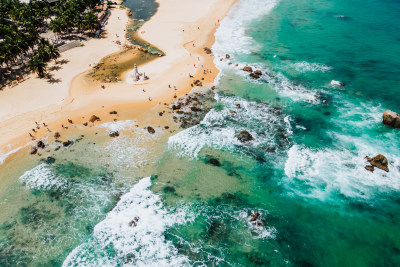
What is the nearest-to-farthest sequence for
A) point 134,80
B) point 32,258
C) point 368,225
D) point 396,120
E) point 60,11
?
point 32,258 < point 368,225 < point 396,120 < point 134,80 < point 60,11

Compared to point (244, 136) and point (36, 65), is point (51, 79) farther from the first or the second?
point (244, 136)

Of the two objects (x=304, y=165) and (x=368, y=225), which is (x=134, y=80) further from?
(x=368, y=225)

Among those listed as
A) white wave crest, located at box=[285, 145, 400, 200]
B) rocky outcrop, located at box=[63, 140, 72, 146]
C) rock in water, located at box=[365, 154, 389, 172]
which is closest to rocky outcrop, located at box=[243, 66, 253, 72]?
white wave crest, located at box=[285, 145, 400, 200]

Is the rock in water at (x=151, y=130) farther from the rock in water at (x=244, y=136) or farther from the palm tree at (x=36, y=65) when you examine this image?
the palm tree at (x=36, y=65)

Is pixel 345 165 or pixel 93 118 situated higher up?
pixel 93 118

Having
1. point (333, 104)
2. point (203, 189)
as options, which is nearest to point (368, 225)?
point (203, 189)

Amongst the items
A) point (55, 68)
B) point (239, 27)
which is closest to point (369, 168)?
point (239, 27)

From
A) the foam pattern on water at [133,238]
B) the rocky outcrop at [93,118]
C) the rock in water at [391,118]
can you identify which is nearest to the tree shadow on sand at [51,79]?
the rocky outcrop at [93,118]
